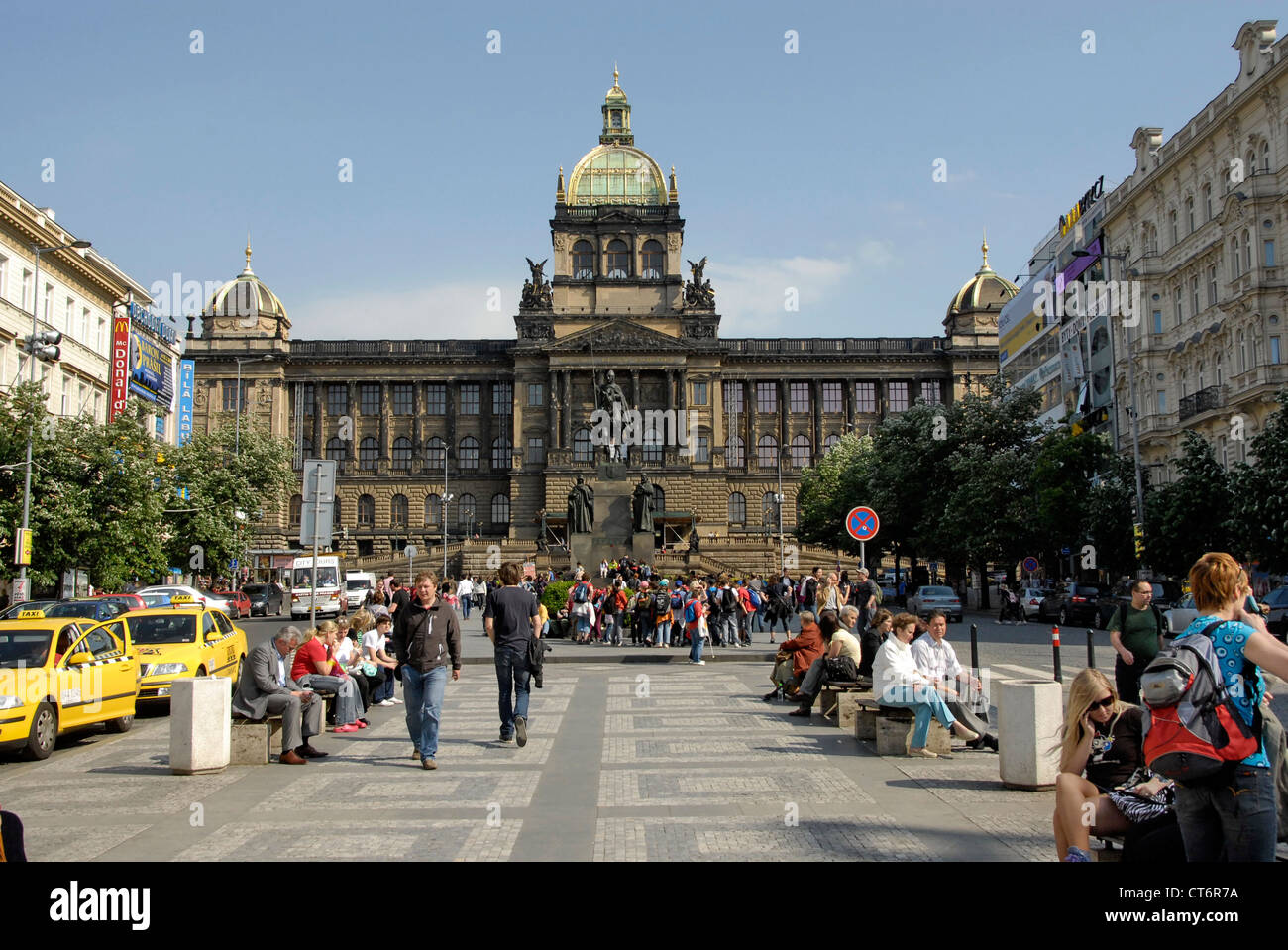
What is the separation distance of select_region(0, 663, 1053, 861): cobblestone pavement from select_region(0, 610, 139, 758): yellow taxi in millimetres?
384

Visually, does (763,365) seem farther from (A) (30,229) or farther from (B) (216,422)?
(A) (30,229)

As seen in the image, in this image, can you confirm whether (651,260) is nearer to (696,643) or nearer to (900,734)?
(696,643)

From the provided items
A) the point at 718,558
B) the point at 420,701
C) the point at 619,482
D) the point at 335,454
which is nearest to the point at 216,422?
the point at 335,454

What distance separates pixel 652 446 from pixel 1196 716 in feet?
302

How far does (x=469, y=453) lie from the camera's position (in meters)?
103

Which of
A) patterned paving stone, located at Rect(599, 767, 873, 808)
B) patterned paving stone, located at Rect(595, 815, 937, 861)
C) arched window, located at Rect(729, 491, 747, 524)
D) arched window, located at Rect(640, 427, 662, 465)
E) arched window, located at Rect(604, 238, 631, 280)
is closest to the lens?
patterned paving stone, located at Rect(595, 815, 937, 861)

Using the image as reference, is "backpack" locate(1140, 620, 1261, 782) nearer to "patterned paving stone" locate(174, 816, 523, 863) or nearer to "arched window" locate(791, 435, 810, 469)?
"patterned paving stone" locate(174, 816, 523, 863)

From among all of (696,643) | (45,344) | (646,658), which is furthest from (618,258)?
(696,643)

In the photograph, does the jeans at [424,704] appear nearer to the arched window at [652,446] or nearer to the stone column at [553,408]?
the stone column at [553,408]

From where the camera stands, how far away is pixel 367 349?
103000 millimetres

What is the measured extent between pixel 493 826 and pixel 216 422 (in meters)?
94.0

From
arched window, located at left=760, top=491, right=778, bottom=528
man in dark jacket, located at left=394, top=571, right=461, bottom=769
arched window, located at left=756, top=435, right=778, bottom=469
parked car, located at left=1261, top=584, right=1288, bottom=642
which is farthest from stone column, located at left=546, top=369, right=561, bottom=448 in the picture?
man in dark jacket, located at left=394, top=571, right=461, bottom=769

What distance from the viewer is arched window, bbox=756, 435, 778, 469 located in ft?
340
